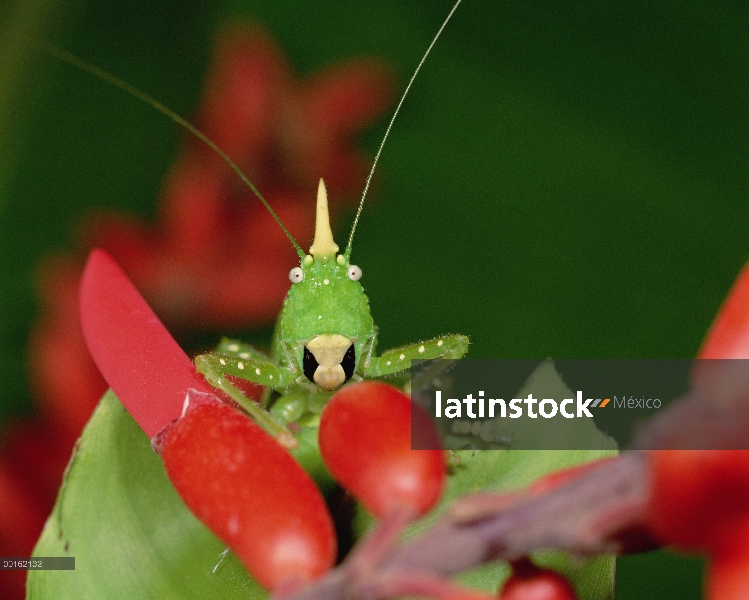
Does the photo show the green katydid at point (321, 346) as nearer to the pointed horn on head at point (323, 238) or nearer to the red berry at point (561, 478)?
the pointed horn on head at point (323, 238)

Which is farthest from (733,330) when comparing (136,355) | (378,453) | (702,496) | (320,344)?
(320,344)

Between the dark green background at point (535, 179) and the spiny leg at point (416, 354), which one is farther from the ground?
the dark green background at point (535, 179)

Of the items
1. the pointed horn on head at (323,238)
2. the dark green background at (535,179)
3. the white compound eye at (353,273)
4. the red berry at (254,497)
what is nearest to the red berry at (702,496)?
the red berry at (254,497)

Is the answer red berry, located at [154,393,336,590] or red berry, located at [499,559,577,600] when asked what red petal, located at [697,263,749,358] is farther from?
red berry, located at [154,393,336,590]

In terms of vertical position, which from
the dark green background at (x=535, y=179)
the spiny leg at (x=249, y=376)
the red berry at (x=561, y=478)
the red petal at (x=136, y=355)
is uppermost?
the dark green background at (x=535, y=179)

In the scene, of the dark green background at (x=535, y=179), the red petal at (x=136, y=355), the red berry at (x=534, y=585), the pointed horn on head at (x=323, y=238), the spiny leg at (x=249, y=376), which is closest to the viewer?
the red berry at (x=534, y=585)

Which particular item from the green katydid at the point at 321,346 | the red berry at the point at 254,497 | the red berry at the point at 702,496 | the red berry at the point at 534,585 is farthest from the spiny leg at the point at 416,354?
the red berry at the point at 702,496

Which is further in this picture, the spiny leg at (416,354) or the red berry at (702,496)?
the spiny leg at (416,354)

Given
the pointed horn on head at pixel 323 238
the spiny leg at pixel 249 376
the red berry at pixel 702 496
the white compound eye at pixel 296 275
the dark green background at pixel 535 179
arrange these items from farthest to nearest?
the dark green background at pixel 535 179, the white compound eye at pixel 296 275, the pointed horn on head at pixel 323 238, the spiny leg at pixel 249 376, the red berry at pixel 702 496
